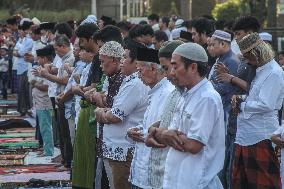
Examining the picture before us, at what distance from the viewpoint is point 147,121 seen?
22.4 ft

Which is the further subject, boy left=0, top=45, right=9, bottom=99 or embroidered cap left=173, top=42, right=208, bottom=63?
boy left=0, top=45, right=9, bottom=99

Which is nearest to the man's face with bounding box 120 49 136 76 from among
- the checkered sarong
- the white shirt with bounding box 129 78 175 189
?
the white shirt with bounding box 129 78 175 189

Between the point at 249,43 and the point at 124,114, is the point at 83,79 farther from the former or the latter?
the point at 249,43

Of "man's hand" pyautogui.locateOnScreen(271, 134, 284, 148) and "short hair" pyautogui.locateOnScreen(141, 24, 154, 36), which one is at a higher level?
"short hair" pyautogui.locateOnScreen(141, 24, 154, 36)

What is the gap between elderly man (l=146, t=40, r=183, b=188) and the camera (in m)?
6.28

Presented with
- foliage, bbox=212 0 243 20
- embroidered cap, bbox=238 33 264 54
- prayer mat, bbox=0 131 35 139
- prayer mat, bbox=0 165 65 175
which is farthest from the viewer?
foliage, bbox=212 0 243 20

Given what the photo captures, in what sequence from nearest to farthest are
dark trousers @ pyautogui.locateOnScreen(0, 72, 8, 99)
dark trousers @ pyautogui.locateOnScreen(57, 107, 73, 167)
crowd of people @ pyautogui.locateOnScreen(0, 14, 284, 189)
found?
crowd of people @ pyautogui.locateOnScreen(0, 14, 284, 189) → dark trousers @ pyautogui.locateOnScreen(57, 107, 73, 167) → dark trousers @ pyautogui.locateOnScreen(0, 72, 8, 99)

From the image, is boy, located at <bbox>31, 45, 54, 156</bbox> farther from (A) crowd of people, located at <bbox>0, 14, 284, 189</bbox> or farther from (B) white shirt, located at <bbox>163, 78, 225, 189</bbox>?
(B) white shirt, located at <bbox>163, 78, 225, 189</bbox>

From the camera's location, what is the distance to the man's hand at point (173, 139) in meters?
5.86

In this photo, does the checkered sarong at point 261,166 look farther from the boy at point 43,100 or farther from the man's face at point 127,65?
the boy at point 43,100

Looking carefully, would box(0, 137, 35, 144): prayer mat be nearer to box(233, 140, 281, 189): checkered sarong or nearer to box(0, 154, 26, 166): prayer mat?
box(0, 154, 26, 166): prayer mat

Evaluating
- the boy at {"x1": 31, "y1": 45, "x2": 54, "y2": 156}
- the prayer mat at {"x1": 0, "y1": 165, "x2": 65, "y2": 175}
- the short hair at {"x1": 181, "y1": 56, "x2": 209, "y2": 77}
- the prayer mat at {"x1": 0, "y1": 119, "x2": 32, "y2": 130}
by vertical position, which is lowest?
the prayer mat at {"x1": 0, "y1": 119, "x2": 32, "y2": 130}

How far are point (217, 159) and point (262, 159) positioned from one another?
7.89 ft

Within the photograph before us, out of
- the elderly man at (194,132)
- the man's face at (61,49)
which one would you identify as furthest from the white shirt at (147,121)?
the man's face at (61,49)
